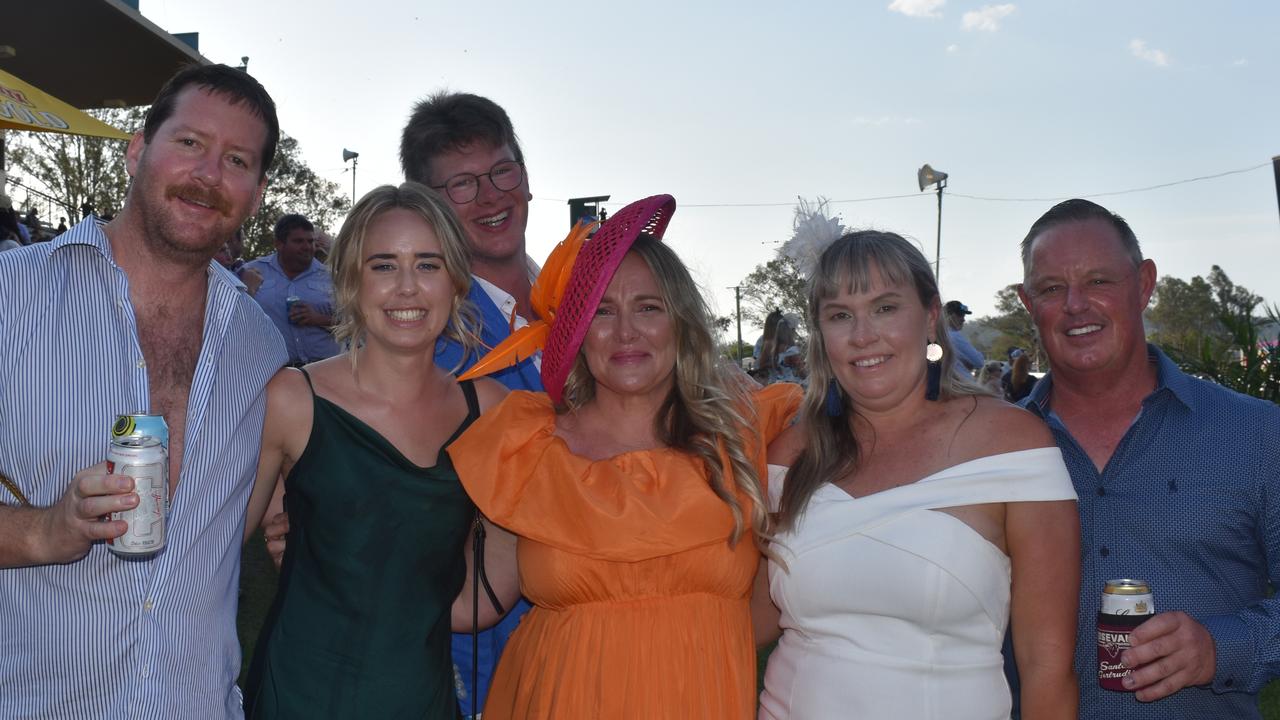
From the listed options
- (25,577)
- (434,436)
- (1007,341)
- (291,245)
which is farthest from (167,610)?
(1007,341)

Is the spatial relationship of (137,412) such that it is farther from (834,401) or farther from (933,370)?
(933,370)

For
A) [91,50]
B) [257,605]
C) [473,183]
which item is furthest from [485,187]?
[91,50]

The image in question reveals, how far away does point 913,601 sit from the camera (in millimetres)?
2270

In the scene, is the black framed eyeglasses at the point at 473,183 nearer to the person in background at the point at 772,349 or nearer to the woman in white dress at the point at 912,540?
the woman in white dress at the point at 912,540

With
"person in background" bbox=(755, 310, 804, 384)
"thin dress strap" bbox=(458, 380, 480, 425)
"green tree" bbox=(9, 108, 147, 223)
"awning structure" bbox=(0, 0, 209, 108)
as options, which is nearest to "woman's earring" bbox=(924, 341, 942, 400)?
"thin dress strap" bbox=(458, 380, 480, 425)

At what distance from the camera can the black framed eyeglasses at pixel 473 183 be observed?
3525 millimetres

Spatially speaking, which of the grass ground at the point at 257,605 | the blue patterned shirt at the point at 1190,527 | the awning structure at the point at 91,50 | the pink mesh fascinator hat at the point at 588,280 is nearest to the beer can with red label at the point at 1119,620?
the blue patterned shirt at the point at 1190,527

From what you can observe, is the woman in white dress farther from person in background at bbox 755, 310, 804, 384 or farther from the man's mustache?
person in background at bbox 755, 310, 804, 384

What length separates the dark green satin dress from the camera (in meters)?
2.41

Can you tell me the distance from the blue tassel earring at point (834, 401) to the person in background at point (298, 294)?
583cm

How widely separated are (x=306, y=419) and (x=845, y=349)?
1512 mm

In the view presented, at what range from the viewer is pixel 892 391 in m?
2.53

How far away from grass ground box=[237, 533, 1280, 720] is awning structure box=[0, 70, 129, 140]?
3789 millimetres

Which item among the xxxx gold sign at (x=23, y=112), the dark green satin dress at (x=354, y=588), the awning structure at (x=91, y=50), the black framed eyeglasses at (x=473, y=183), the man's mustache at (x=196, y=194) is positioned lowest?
the dark green satin dress at (x=354, y=588)
